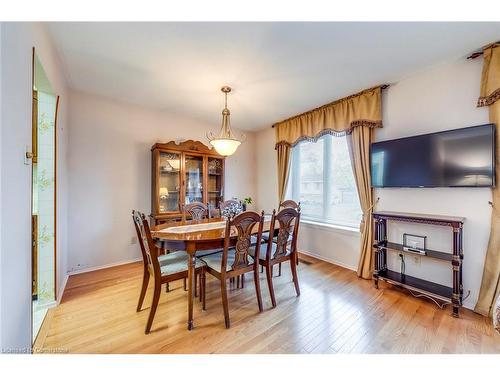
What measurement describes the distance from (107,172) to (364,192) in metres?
3.62

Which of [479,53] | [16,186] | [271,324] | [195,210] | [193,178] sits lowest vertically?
Answer: [271,324]

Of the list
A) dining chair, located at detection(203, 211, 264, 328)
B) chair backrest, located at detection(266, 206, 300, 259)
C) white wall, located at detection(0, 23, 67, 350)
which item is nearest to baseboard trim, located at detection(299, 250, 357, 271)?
chair backrest, located at detection(266, 206, 300, 259)

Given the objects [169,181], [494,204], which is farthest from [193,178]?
[494,204]

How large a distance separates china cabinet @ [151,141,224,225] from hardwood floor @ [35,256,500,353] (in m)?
1.22

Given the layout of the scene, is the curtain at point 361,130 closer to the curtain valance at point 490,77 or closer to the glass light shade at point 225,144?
the curtain valance at point 490,77

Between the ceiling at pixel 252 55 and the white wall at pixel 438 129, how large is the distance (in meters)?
0.19

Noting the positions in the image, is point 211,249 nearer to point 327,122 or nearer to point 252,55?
point 252,55

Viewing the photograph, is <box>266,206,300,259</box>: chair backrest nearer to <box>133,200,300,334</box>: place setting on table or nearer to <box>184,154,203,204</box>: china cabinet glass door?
<box>133,200,300,334</box>: place setting on table

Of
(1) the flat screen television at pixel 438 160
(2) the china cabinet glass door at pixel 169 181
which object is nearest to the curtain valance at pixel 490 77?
(1) the flat screen television at pixel 438 160

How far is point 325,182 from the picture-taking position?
3533 mm

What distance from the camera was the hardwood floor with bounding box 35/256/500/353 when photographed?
5.10 feet

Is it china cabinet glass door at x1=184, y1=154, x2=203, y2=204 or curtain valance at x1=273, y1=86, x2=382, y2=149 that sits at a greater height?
curtain valance at x1=273, y1=86, x2=382, y2=149

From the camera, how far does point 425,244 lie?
2328 millimetres
